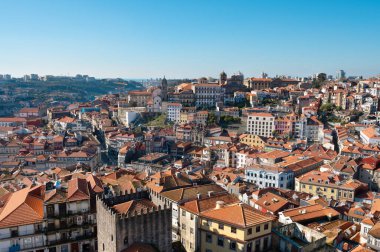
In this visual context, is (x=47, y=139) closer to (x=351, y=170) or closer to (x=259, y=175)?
(x=259, y=175)

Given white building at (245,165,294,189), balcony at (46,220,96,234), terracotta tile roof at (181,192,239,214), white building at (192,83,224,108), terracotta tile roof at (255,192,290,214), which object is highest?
white building at (192,83,224,108)

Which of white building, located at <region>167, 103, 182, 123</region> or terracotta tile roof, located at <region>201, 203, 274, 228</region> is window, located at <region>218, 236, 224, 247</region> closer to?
terracotta tile roof, located at <region>201, 203, 274, 228</region>

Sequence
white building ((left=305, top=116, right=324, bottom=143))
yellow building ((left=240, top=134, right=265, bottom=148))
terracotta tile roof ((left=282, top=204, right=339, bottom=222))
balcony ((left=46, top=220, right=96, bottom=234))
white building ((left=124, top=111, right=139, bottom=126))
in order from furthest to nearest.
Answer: white building ((left=124, top=111, right=139, bottom=126)), white building ((left=305, top=116, right=324, bottom=143)), yellow building ((left=240, top=134, right=265, bottom=148)), terracotta tile roof ((left=282, top=204, right=339, bottom=222)), balcony ((left=46, top=220, right=96, bottom=234))

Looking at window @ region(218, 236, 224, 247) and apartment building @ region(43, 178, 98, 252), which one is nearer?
window @ region(218, 236, 224, 247)

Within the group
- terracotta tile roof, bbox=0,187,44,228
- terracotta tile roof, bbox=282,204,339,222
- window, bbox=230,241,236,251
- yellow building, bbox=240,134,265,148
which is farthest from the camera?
yellow building, bbox=240,134,265,148

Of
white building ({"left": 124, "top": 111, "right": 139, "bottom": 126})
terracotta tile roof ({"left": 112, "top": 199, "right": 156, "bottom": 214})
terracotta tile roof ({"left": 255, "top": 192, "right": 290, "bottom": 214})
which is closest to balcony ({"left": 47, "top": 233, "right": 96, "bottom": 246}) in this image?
terracotta tile roof ({"left": 112, "top": 199, "right": 156, "bottom": 214})

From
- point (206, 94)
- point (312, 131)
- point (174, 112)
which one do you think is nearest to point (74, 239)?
point (312, 131)

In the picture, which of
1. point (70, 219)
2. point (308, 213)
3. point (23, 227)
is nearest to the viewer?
point (23, 227)

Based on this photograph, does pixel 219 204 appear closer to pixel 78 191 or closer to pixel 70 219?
pixel 78 191
